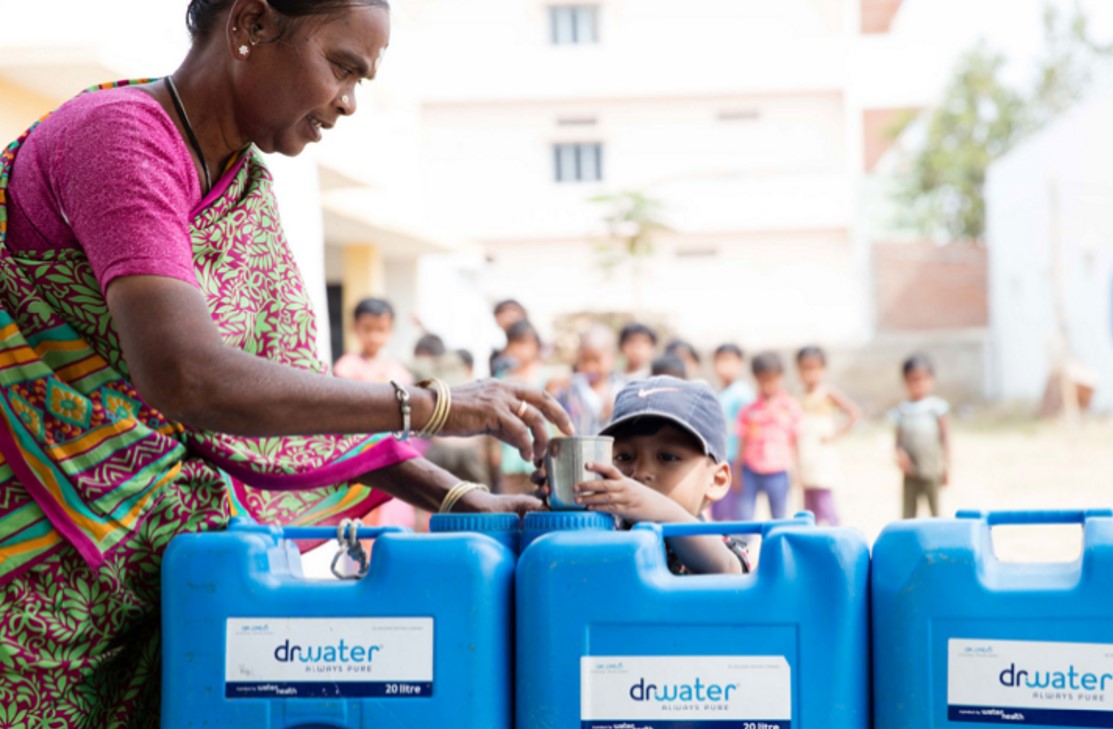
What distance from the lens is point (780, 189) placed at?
72.9 feet

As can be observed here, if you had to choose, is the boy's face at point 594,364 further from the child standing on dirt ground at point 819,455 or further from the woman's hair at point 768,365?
the child standing on dirt ground at point 819,455

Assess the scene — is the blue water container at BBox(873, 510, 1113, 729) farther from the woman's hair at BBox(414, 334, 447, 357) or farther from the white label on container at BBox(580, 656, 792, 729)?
the woman's hair at BBox(414, 334, 447, 357)

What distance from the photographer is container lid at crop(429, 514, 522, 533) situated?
1.79 metres

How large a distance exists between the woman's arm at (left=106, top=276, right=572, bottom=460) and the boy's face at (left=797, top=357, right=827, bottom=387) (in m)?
6.31

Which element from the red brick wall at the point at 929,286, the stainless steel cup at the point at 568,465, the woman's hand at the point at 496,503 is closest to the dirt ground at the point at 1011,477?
the woman's hand at the point at 496,503

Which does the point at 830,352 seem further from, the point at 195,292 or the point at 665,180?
the point at 195,292

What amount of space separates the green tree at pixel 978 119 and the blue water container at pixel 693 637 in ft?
85.9

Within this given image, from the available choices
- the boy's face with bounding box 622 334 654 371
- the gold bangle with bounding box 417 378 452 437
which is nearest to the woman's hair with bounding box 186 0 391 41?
the gold bangle with bounding box 417 378 452 437

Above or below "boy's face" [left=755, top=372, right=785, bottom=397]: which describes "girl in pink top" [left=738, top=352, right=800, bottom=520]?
below

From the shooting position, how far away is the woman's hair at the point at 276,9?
1734mm

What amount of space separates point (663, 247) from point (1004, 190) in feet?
18.3

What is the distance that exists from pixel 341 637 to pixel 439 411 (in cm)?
30

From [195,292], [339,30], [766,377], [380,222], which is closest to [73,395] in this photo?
[195,292]

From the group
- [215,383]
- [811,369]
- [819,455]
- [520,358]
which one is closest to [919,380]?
[811,369]
